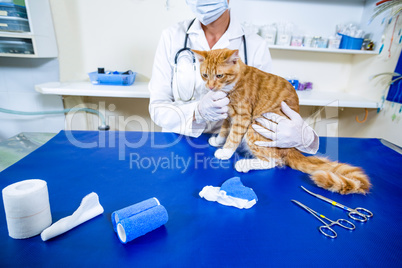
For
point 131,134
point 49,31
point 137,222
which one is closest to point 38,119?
point 49,31

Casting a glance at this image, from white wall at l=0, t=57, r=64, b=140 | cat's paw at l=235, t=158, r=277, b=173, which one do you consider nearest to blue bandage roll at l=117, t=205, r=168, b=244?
cat's paw at l=235, t=158, r=277, b=173

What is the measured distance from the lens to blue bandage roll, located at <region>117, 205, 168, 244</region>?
53 centimetres

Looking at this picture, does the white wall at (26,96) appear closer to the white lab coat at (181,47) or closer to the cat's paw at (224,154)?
the white lab coat at (181,47)

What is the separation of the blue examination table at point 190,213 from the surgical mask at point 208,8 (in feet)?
2.34

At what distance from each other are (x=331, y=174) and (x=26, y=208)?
912 millimetres

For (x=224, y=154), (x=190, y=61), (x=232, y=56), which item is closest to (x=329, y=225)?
(x=224, y=154)

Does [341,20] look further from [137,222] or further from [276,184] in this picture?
[137,222]

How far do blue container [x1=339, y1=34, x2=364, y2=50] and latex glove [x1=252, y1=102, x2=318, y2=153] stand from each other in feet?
5.14

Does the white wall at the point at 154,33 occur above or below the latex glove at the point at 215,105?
above

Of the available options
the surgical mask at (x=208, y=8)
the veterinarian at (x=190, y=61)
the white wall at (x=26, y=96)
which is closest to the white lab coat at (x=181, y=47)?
the veterinarian at (x=190, y=61)

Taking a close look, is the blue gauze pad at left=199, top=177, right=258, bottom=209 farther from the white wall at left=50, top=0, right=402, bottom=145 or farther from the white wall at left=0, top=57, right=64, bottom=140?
the white wall at left=0, top=57, right=64, bottom=140

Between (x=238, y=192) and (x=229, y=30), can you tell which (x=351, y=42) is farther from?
(x=238, y=192)

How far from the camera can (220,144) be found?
1.15 m

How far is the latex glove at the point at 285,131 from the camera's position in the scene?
3.13ft
